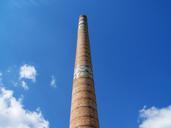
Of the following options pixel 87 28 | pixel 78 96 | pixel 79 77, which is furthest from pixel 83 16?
pixel 78 96

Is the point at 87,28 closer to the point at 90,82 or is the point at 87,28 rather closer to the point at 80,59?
the point at 80,59

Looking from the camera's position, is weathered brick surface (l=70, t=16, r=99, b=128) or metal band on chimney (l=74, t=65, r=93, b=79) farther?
metal band on chimney (l=74, t=65, r=93, b=79)

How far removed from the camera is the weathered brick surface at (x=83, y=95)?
10.5m

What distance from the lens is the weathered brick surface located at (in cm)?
1051

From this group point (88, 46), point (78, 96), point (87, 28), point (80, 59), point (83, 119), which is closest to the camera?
point (83, 119)

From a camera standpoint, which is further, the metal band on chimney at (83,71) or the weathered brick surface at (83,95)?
the metal band on chimney at (83,71)

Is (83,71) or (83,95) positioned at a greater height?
(83,71)

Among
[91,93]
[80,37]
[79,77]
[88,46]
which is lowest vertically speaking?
[91,93]

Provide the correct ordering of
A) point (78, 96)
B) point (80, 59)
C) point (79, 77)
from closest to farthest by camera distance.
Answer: point (78, 96) → point (79, 77) → point (80, 59)

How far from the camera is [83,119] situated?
1044cm

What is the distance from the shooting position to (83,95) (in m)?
11.4

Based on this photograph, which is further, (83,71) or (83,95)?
(83,71)

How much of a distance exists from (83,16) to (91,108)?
782cm

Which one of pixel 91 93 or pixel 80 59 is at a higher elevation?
pixel 80 59
